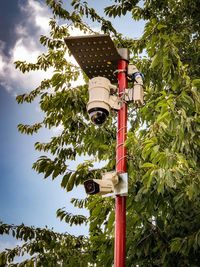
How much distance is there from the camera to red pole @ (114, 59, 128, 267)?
8.68 ft

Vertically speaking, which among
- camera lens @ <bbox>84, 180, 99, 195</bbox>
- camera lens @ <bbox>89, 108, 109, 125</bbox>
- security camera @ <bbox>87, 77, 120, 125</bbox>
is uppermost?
security camera @ <bbox>87, 77, 120, 125</bbox>

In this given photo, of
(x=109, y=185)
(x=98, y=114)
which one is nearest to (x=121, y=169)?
(x=109, y=185)

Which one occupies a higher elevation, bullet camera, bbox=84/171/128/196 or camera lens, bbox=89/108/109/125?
camera lens, bbox=89/108/109/125

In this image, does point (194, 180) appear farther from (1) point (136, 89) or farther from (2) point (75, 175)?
(2) point (75, 175)

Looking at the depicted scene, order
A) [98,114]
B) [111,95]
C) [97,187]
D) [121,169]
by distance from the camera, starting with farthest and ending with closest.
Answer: [111,95], [98,114], [121,169], [97,187]

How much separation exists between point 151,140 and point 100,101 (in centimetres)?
55

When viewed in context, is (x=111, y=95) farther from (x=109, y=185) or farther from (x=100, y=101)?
(x=109, y=185)

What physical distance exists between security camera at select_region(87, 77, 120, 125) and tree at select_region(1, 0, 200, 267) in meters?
0.33

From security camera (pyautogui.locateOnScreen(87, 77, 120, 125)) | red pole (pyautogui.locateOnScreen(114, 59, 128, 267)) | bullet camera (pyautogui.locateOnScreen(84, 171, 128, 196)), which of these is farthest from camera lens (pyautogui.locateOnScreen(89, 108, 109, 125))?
bullet camera (pyautogui.locateOnScreen(84, 171, 128, 196))

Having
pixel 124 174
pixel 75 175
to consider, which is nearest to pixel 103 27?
pixel 75 175

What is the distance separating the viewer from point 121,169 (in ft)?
9.60

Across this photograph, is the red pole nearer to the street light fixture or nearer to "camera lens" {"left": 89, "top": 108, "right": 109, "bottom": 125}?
the street light fixture

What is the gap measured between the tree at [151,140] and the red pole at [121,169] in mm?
152

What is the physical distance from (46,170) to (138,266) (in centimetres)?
151
